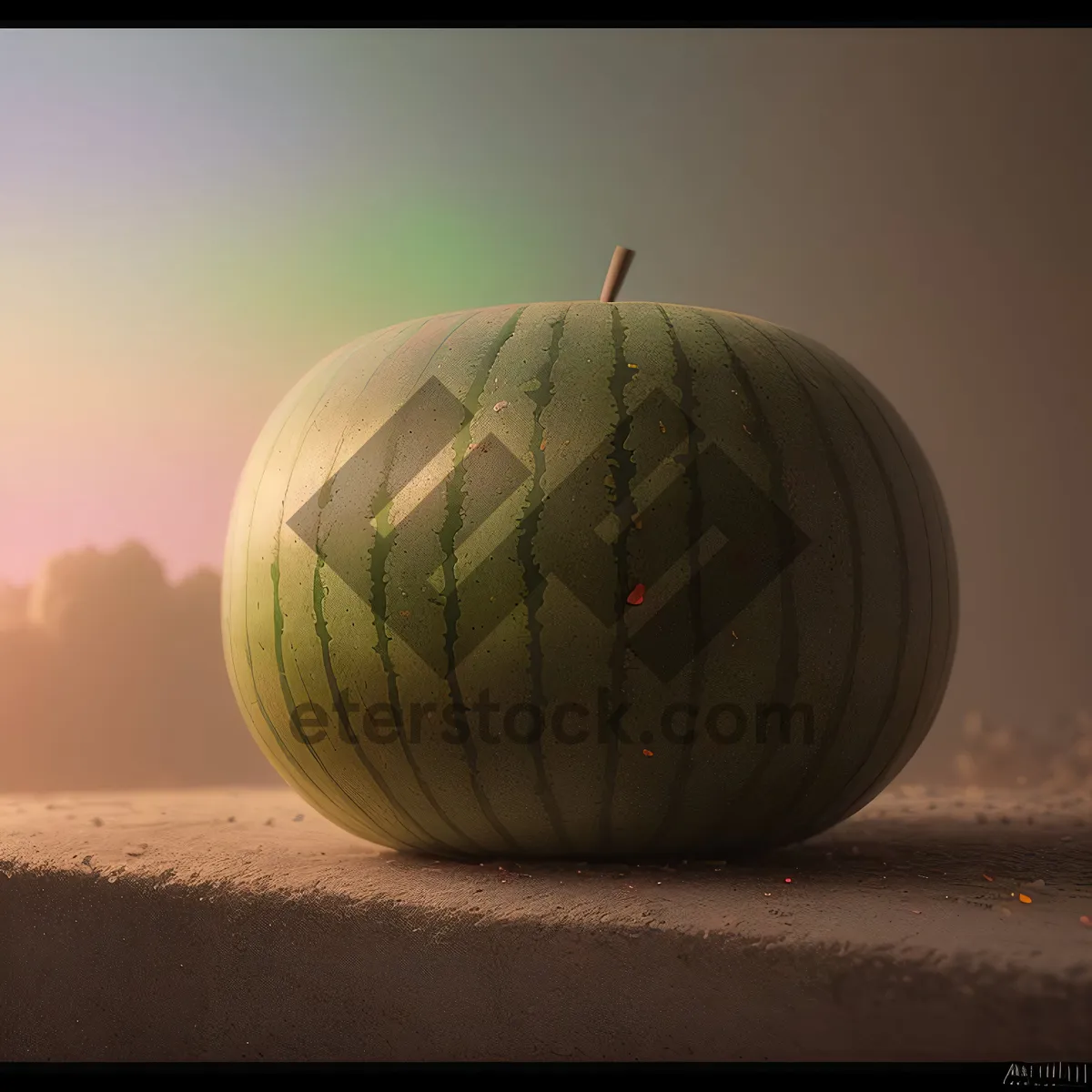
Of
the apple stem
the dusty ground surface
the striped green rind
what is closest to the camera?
the dusty ground surface

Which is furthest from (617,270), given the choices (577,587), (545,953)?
(545,953)

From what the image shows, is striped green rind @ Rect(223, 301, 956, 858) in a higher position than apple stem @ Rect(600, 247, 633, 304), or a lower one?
lower

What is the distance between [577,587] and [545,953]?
0.50 meters

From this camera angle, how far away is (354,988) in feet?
5.85

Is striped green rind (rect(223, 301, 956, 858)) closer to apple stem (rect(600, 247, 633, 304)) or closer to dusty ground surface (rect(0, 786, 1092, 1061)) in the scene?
dusty ground surface (rect(0, 786, 1092, 1061))

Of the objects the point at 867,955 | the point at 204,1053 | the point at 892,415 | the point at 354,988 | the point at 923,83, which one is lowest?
the point at 204,1053

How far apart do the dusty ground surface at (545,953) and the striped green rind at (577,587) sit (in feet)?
0.44

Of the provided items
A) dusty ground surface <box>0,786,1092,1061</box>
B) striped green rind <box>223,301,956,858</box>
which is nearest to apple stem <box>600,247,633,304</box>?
striped green rind <box>223,301,956,858</box>

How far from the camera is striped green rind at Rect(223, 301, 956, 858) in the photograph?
5.81ft

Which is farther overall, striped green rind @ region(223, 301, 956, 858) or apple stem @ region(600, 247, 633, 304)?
apple stem @ region(600, 247, 633, 304)

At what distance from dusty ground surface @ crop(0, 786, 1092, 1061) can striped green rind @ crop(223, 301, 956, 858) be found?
0.13 meters

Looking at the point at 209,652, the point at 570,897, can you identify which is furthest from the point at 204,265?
the point at 570,897

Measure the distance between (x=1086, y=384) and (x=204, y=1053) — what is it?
249cm
